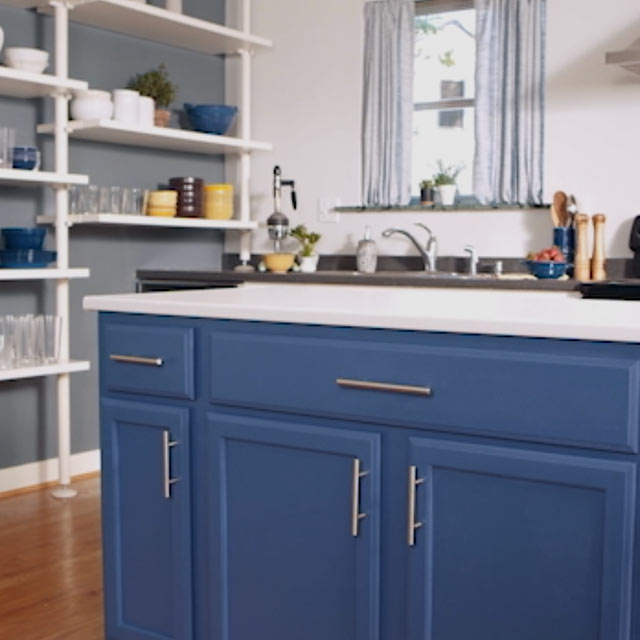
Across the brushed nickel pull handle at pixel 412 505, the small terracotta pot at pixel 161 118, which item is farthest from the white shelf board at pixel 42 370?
the brushed nickel pull handle at pixel 412 505

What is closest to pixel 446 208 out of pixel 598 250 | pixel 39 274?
pixel 598 250

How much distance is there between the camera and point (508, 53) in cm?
475

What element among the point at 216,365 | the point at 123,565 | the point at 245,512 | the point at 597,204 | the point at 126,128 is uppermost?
the point at 126,128

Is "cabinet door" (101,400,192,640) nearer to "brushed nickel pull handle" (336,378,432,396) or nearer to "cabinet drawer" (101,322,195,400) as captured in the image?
"cabinet drawer" (101,322,195,400)

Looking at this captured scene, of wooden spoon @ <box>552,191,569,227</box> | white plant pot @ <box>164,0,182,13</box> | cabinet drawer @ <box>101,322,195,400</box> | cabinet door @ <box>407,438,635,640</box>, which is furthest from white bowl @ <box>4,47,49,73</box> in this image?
cabinet door @ <box>407,438,635,640</box>

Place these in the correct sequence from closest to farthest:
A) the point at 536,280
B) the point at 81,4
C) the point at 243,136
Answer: the point at 536,280
the point at 81,4
the point at 243,136

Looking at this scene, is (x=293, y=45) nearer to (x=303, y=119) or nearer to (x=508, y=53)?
(x=303, y=119)

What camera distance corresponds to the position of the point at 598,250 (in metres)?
4.44

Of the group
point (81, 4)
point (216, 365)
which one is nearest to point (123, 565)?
point (216, 365)

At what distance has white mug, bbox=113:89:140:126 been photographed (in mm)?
4629

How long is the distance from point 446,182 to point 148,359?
9.46ft

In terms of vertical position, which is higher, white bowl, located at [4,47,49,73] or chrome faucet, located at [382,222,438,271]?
white bowl, located at [4,47,49,73]

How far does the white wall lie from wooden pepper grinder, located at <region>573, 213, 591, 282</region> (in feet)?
0.43

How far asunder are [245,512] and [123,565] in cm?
43
